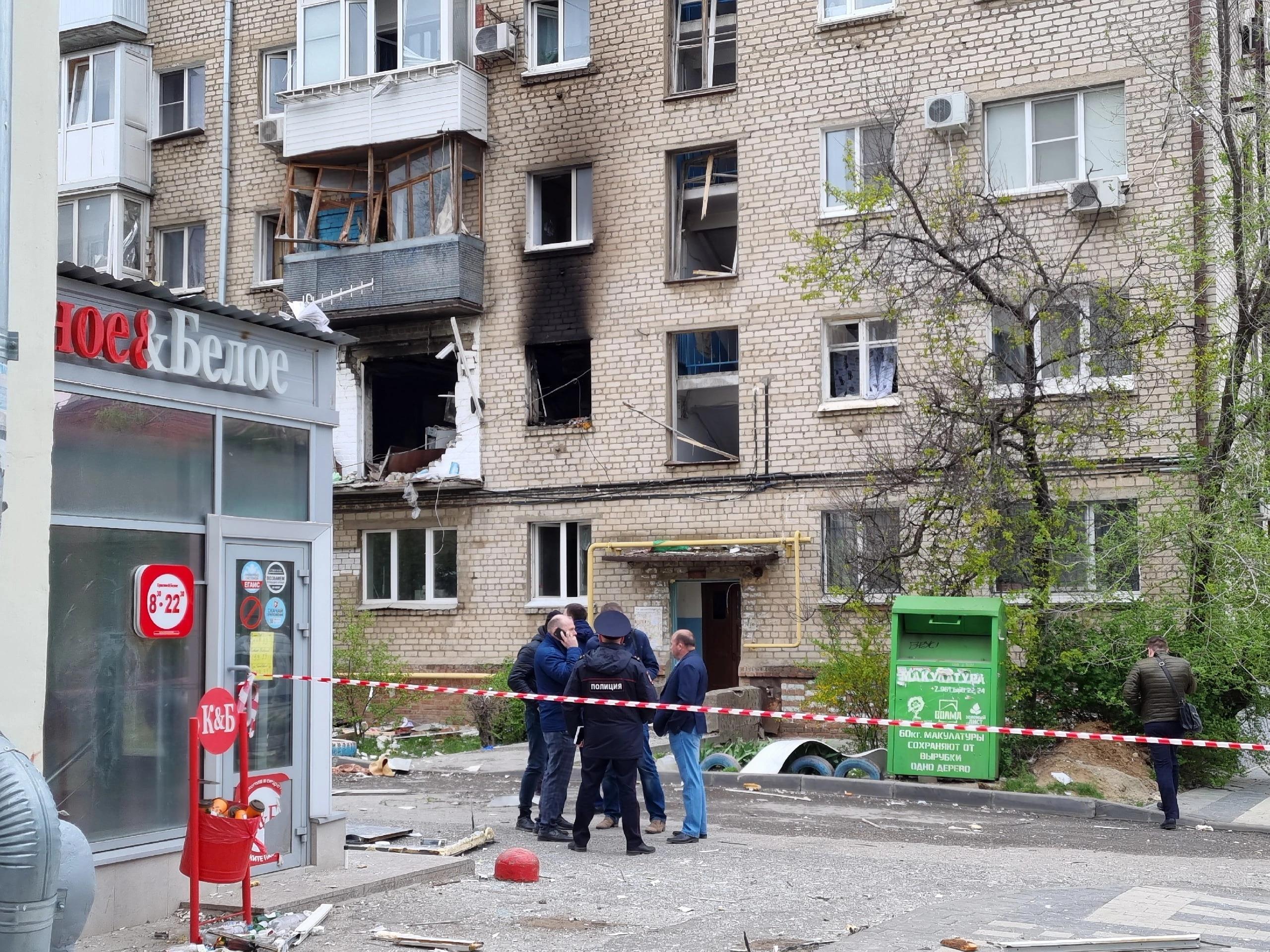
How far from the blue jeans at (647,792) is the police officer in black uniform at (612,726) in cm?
44

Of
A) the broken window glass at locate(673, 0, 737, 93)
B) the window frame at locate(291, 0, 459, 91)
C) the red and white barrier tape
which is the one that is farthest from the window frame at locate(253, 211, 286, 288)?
the red and white barrier tape

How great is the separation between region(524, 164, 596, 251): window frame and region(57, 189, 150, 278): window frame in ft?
25.7

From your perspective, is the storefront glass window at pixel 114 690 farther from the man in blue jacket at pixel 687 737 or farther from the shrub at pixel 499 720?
the shrub at pixel 499 720

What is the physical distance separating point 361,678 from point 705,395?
6.73 m

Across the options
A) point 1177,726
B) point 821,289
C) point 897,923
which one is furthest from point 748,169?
point 897,923

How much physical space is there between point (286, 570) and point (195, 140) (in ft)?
60.6

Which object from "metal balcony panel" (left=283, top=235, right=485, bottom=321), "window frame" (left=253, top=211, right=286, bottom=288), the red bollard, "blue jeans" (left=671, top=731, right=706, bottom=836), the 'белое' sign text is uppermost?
"window frame" (left=253, top=211, right=286, bottom=288)

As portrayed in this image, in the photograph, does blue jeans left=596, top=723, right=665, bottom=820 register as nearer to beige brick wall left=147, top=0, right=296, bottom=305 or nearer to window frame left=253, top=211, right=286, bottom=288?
beige brick wall left=147, top=0, right=296, bottom=305

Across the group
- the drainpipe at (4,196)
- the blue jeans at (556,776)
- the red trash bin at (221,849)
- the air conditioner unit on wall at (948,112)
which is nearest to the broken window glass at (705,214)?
the air conditioner unit on wall at (948,112)

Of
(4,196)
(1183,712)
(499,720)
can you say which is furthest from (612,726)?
(499,720)

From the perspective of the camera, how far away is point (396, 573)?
77.8ft

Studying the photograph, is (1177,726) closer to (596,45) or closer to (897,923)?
(897,923)

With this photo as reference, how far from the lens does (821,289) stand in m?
17.1

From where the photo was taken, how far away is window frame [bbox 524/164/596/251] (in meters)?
22.6
